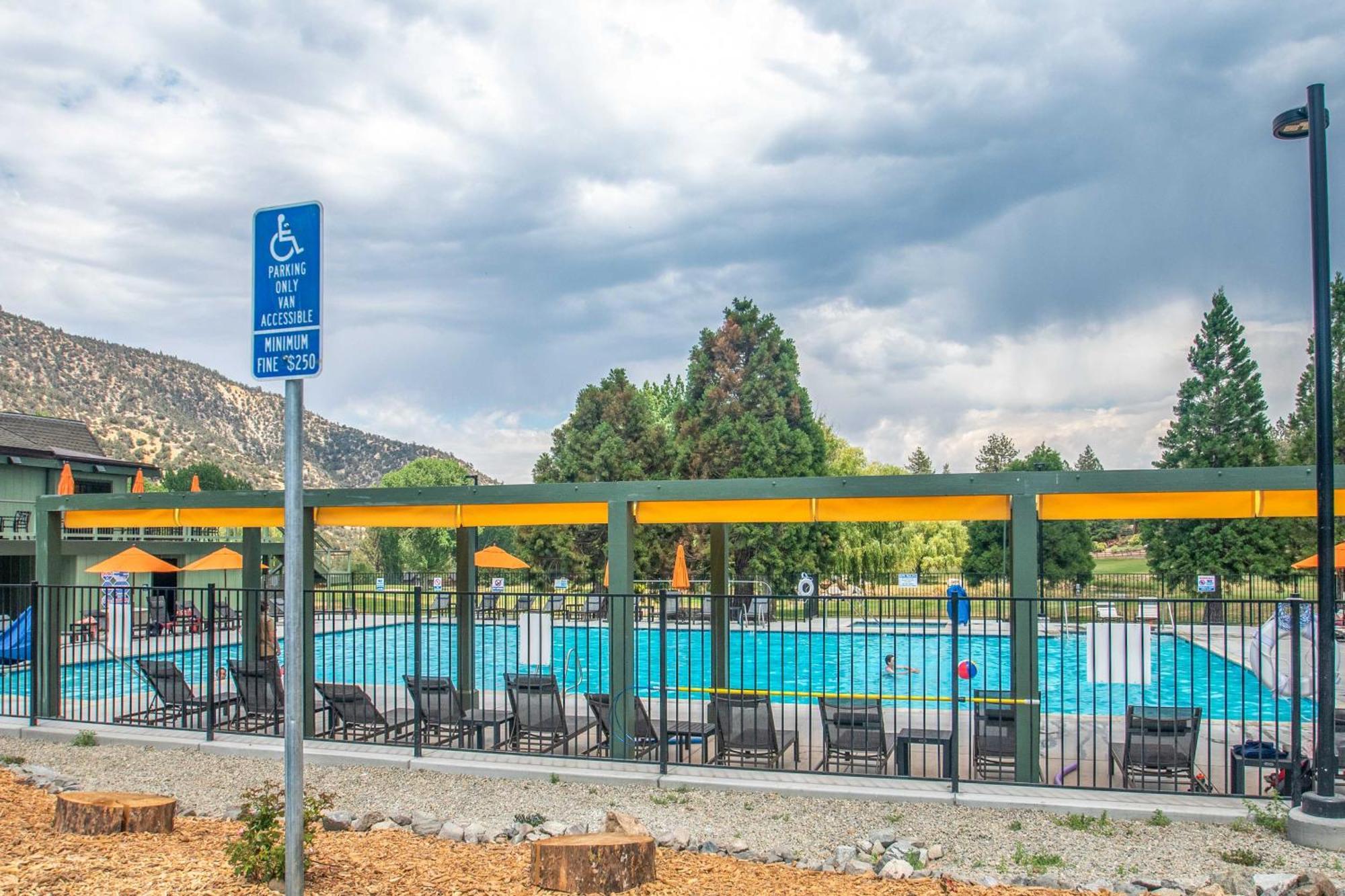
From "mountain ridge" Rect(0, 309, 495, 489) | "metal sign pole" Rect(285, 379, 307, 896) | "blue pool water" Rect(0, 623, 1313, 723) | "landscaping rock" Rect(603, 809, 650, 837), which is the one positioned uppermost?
"mountain ridge" Rect(0, 309, 495, 489)

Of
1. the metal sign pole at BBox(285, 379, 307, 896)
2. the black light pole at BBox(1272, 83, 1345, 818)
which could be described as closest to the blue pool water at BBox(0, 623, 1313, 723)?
the black light pole at BBox(1272, 83, 1345, 818)

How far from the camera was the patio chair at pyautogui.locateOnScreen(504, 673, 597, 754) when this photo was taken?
33.0 feet

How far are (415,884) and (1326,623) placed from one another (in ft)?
20.2

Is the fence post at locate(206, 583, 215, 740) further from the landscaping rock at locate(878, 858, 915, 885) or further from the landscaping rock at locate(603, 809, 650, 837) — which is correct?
the landscaping rock at locate(878, 858, 915, 885)

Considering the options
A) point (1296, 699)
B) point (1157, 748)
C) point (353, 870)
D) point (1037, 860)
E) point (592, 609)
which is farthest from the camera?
point (592, 609)

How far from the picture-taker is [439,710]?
9.76 metres

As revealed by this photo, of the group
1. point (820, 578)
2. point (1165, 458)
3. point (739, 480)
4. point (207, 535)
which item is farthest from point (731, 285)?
point (739, 480)

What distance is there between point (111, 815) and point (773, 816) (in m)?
4.56

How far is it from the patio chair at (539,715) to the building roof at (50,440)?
27.4 metres

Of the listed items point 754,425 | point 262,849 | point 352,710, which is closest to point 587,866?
point 262,849

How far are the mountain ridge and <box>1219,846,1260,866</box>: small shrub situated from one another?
58738 mm

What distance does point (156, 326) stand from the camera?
74562 mm

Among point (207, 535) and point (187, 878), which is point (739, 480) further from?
point (207, 535)

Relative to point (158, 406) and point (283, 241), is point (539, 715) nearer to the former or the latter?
point (283, 241)
